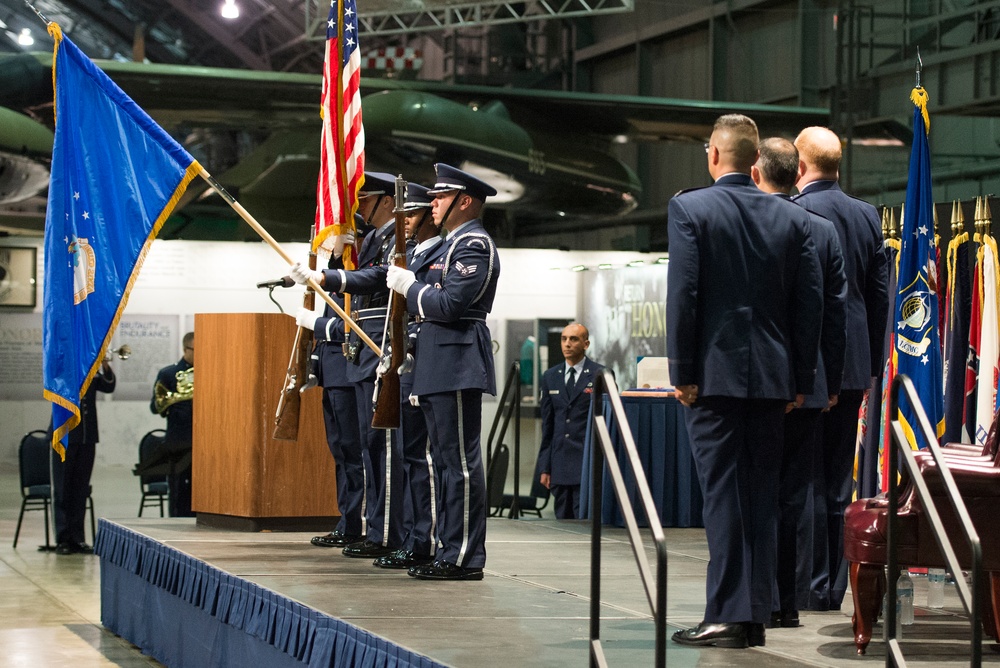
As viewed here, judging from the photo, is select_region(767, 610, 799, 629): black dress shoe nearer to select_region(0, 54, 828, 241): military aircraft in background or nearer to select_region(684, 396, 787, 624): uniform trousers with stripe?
select_region(684, 396, 787, 624): uniform trousers with stripe

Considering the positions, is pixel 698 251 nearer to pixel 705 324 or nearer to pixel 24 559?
pixel 705 324

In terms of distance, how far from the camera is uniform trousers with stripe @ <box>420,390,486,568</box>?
429cm

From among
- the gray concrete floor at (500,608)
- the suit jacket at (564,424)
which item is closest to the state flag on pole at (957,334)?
the gray concrete floor at (500,608)

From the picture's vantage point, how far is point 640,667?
301cm

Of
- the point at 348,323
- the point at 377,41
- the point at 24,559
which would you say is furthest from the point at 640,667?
the point at 377,41

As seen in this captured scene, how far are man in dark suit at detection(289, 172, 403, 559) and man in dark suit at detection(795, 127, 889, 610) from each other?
58.8 inches

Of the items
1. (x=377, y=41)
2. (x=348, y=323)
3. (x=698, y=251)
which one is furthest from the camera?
(x=377, y=41)

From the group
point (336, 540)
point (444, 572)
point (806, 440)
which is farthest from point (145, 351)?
point (806, 440)

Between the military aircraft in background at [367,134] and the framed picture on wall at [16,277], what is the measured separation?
622mm

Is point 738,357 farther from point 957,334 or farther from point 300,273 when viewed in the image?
point 957,334

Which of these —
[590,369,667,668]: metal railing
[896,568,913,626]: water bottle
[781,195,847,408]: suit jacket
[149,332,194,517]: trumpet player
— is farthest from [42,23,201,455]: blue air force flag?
[149,332,194,517]: trumpet player

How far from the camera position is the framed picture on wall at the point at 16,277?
1284 centimetres

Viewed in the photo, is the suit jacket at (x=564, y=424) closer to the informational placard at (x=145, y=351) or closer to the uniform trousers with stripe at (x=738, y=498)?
the uniform trousers with stripe at (x=738, y=498)

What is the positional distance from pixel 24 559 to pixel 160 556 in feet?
11.2
